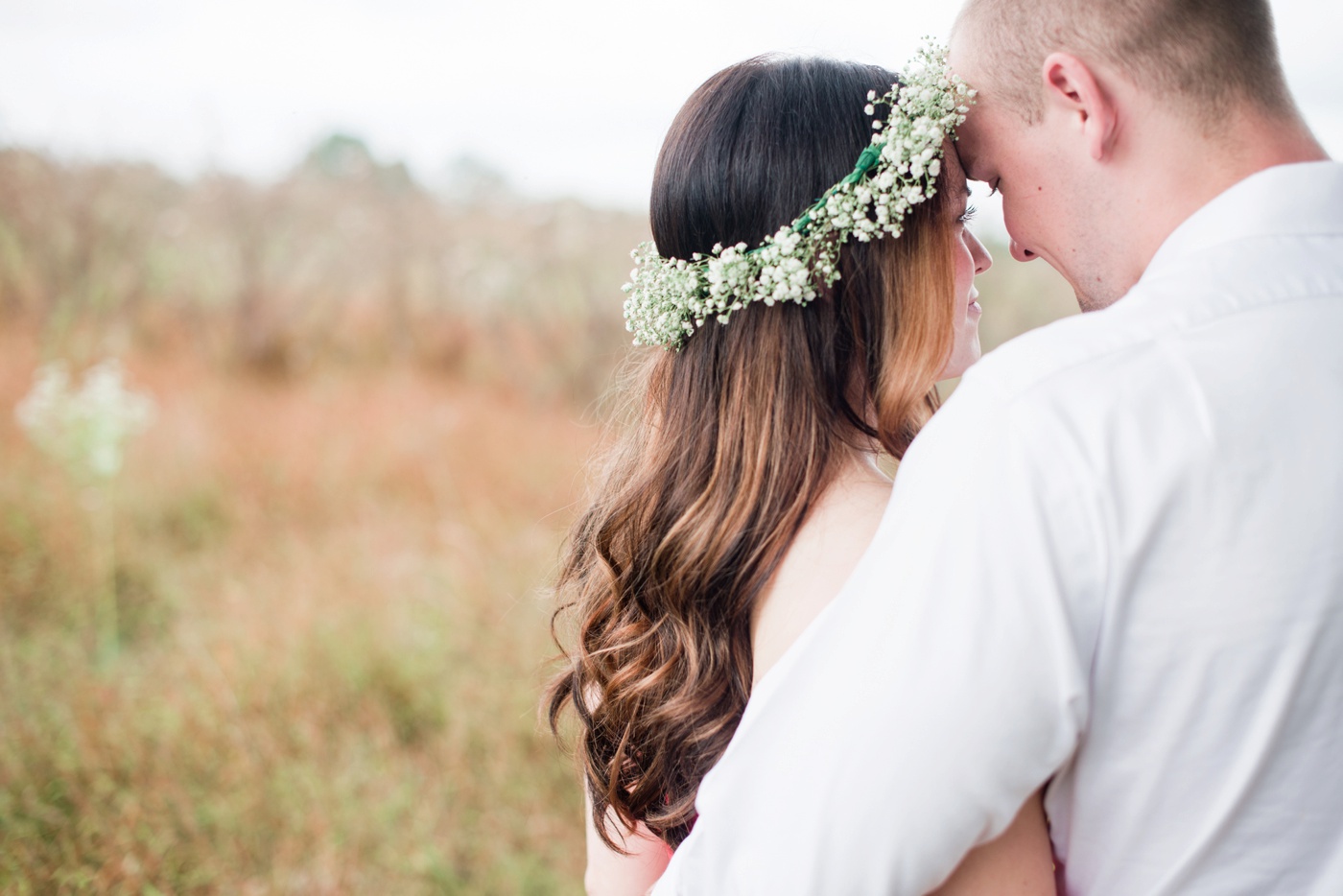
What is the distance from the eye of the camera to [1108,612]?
3.59ft

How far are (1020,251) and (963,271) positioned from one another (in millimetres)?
260

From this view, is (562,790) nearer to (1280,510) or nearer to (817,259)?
(817,259)

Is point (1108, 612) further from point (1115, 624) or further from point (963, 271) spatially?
point (963, 271)

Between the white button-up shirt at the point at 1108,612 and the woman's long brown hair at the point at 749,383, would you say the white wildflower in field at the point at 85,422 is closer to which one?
the woman's long brown hair at the point at 749,383

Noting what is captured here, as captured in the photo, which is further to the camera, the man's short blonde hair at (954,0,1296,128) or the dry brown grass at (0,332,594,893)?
the dry brown grass at (0,332,594,893)

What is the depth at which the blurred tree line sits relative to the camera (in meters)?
8.41

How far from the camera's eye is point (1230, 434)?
3.48 feet

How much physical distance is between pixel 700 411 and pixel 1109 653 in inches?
Answer: 36.1

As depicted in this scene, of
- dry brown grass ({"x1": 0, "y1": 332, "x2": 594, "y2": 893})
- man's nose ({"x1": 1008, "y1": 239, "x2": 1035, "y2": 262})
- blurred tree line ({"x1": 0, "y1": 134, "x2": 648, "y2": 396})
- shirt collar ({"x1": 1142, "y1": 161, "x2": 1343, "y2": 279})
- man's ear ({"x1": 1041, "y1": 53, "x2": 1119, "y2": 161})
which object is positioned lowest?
dry brown grass ({"x1": 0, "y1": 332, "x2": 594, "y2": 893})

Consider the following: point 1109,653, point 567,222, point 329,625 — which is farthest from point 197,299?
point 1109,653

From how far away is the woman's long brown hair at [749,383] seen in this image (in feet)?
5.55

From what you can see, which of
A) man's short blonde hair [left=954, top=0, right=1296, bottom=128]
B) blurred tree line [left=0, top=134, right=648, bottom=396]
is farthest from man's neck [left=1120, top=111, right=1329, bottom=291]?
blurred tree line [left=0, top=134, right=648, bottom=396]

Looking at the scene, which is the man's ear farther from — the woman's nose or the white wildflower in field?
the white wildflower in field

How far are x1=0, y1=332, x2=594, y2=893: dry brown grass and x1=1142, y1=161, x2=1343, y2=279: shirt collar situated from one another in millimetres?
2309
